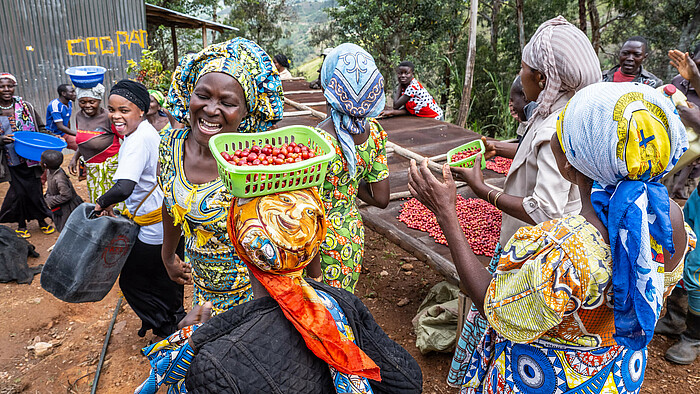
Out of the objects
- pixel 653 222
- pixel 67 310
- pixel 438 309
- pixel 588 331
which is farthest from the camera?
pixel 67 310

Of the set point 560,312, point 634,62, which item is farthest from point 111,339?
point 634,62

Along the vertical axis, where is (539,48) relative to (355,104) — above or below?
above

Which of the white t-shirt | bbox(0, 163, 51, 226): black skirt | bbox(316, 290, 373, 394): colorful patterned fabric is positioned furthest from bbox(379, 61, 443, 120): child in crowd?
bbox(316, 290, 373, 394): colorful patterned fabric

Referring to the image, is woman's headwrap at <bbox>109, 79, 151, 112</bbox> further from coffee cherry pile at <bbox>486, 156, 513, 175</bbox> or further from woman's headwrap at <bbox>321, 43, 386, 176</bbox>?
coffee cherry pile at <bbox>486, 156, 513, 175</bbox>

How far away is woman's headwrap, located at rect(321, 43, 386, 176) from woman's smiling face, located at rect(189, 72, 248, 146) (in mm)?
467

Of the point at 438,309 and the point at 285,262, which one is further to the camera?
the point at 438,309

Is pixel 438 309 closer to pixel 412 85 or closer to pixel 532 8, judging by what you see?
pixel 412 85

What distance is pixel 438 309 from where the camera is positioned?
3508 mm

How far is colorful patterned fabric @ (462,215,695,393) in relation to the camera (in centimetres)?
128

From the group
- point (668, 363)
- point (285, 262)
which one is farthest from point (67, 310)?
point (668, 363)

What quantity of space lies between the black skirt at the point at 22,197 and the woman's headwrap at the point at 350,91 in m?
5.09

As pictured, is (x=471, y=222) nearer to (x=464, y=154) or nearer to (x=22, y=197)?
(x=464, y=154)

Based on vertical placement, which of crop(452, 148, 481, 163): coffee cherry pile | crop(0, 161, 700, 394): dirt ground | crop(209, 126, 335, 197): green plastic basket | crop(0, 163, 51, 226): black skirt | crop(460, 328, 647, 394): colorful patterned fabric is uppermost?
crop(209, 126, 335, 197): green plastic basket

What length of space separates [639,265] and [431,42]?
1062 cm
